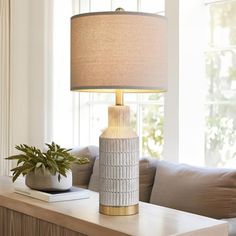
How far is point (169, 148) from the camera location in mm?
3146

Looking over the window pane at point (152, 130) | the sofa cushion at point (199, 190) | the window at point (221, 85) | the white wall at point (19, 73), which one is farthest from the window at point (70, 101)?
the sofa cushion at point (199, 190)

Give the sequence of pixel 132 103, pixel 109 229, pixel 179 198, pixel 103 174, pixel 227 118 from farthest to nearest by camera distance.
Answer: pixel 132 103 < pixel 227 118 < pixel 179 198 < pixel 103 174 < pixel 109 229

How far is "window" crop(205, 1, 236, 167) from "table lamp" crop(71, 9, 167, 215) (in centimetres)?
135

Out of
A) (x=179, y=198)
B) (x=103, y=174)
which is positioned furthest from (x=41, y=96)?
(x=103, y=174)

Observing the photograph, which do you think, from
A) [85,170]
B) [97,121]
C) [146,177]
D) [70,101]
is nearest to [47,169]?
[146,177]

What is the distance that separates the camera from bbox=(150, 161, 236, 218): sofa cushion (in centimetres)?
234

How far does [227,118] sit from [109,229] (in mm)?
1631

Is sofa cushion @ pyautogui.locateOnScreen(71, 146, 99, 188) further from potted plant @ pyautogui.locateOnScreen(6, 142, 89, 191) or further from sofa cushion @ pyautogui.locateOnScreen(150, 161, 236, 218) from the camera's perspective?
potted plant @ pyautogui.locateOnScreen(6, 142, 89, 191)

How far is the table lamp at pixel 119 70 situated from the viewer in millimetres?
1670

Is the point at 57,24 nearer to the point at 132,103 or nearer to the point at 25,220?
the point at 132,103

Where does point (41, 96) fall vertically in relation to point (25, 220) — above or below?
above

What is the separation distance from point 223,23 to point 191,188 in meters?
1.19

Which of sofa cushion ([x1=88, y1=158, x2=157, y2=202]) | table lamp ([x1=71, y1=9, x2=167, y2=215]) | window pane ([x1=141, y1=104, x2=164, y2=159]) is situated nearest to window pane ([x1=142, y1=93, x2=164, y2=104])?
window pane ([x1=141, y1=104, x2=164, y2=159])

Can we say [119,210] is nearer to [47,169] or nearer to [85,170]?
[47,169]
